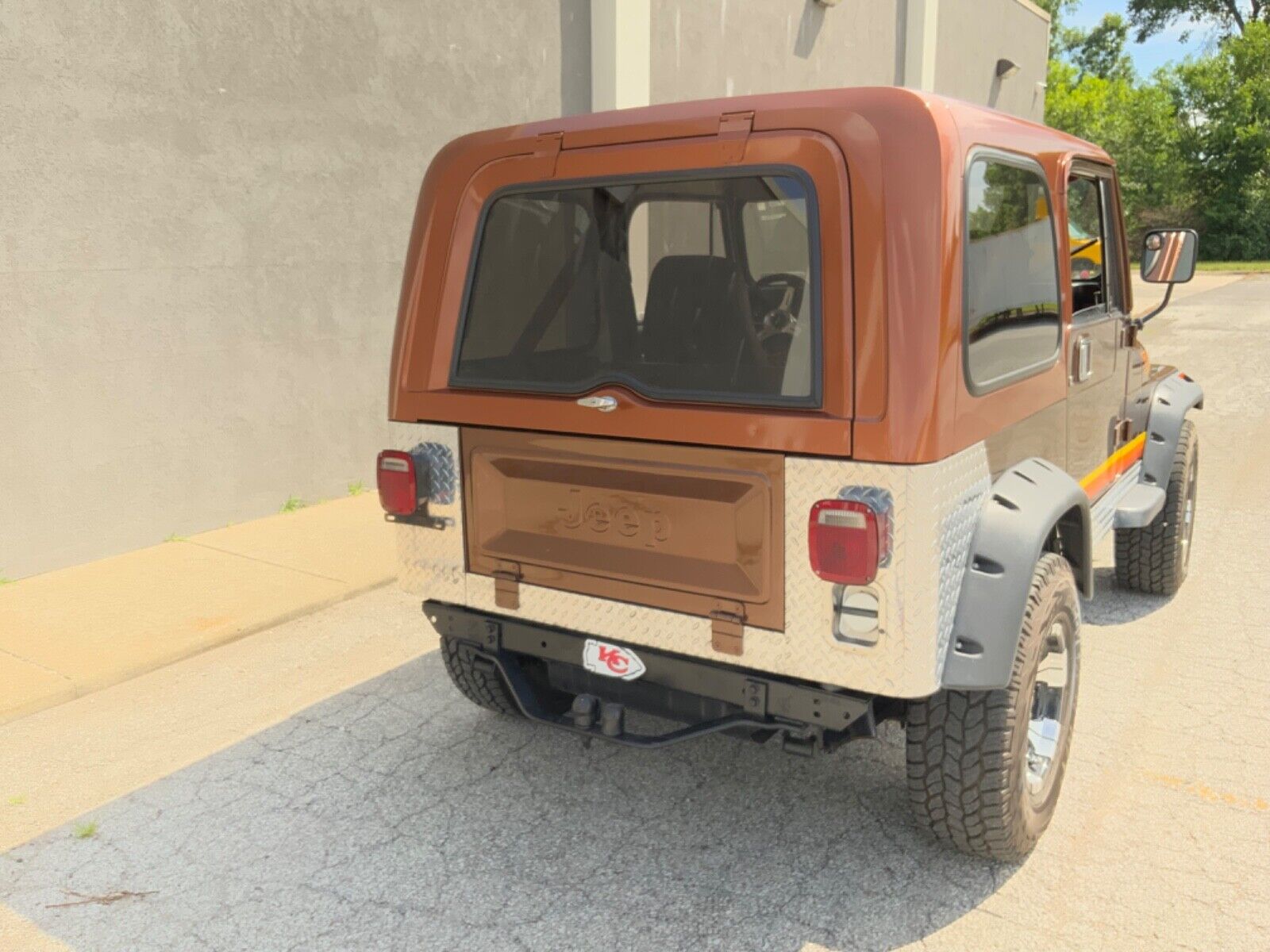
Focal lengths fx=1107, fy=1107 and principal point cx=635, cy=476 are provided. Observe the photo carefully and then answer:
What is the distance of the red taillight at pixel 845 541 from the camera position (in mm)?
2650

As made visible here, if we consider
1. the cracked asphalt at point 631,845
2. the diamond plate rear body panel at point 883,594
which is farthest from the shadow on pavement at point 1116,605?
the diamond plate rear body panel at point 883,594

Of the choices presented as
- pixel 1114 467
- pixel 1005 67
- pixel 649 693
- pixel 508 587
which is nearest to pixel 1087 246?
pixel 1114 467

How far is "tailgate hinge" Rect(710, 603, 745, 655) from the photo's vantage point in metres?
2.89

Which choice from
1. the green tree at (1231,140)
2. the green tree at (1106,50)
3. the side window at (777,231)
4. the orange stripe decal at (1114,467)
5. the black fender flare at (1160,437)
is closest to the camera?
the side window at (777,231)

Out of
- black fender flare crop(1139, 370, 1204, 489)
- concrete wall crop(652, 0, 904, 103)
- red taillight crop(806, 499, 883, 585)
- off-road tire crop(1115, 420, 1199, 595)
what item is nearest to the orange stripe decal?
black fender flare crop(1139, 370, 1204, 489)

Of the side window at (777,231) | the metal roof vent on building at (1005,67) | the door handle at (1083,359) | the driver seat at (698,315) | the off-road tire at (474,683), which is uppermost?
the metal roof vent on building at (1005,67)

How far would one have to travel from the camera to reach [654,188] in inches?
118

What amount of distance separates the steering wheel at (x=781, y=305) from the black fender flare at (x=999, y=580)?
2.43ft

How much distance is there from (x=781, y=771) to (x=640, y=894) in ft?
2.77

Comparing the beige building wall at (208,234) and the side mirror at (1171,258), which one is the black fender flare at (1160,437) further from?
the beige building wall at (208,234)

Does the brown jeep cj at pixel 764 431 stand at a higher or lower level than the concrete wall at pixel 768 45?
lower

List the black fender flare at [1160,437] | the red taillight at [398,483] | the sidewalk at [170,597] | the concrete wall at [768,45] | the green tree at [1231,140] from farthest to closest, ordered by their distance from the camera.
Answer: the green tree at [1231,140], the concrete wall at [768,45], the black fender flare at [1160,437], the sidewalk at [170,597], the red taillight at [398,483]

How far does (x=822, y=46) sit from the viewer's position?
44.2 feet

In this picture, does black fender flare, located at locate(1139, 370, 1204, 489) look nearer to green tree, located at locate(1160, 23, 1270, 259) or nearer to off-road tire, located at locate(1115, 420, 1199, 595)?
off-road tire, located at locate(1115, 420, 1199, 595)
